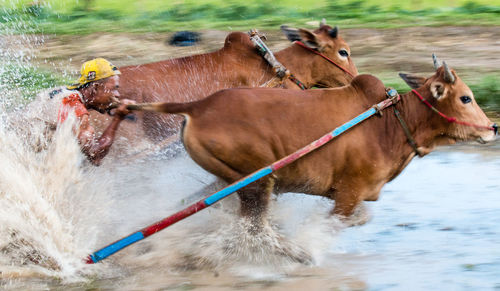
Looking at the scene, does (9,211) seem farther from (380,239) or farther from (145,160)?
(380,239)

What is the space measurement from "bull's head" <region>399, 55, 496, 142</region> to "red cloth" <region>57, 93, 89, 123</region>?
2.35 metres

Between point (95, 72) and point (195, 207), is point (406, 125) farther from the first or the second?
point (95, 72)

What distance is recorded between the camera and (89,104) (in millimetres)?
5031

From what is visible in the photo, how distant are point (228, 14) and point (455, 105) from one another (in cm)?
887

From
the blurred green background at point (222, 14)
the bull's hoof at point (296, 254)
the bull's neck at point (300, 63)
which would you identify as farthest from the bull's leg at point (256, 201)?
the blurred green background at point (222, 14)

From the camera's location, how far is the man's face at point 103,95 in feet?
16.5

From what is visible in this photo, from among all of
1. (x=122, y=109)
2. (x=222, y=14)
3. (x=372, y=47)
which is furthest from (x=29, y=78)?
(x=122, y=109)

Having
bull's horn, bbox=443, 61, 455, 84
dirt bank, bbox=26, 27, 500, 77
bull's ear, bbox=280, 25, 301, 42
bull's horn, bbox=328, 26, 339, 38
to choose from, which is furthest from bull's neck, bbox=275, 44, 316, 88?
dirt bank, bbox=26, 27, 500, 77

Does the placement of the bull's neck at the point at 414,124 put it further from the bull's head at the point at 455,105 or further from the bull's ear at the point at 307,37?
the bull's ear at the point at 307,37

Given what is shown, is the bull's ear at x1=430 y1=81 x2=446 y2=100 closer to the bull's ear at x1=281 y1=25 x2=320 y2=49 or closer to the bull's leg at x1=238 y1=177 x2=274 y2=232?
the bull's leg at x1=238 y1=177 x2=274 y2=232

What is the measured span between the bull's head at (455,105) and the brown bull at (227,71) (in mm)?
1354

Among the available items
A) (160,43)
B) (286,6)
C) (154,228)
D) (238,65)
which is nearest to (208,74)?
(238,65)

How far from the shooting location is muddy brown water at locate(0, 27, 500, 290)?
14.5ft

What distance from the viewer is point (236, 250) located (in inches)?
186
